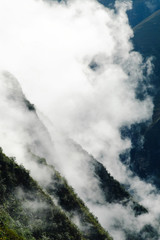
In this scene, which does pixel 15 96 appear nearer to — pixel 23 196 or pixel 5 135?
pixel 5 135

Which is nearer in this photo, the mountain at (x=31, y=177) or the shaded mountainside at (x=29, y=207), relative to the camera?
the shaded mountainside at (x=29, y=207)

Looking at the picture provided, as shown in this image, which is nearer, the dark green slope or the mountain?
the dark green slope

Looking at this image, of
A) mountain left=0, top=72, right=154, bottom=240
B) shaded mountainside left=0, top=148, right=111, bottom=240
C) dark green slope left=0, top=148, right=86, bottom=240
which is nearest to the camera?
dark green slope left=0, top=148, right=86, bottom=240

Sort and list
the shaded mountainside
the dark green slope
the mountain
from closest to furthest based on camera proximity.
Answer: the dark green slope < the shaded mountainside < the mountain

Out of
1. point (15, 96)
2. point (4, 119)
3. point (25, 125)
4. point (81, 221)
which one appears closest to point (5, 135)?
point (4, 119)

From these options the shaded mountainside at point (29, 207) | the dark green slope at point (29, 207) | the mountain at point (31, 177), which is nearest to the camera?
the dark green slope at point (29, 207)

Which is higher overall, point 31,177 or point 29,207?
point 31,177

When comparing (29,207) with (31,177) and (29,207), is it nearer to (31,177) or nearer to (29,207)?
(29,207)

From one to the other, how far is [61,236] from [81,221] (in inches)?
1468

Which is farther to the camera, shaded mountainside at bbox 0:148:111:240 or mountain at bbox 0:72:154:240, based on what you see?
mountain at bbox 0:72:154:240

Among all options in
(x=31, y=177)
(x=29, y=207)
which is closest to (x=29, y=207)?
(x=29, y=207)

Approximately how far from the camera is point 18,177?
373 ft

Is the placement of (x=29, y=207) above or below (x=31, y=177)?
below

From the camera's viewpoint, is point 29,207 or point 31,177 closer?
point 29,207
